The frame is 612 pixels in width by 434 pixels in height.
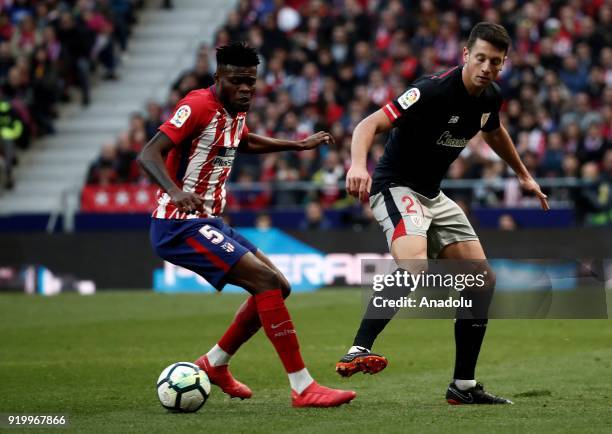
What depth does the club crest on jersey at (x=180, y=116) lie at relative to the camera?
7.69 meters

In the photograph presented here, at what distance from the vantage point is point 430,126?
316 inches

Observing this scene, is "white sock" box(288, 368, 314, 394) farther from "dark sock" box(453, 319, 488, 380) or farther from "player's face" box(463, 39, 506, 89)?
"player's face" box(463, 39, 506, 89)

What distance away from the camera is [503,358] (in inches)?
430

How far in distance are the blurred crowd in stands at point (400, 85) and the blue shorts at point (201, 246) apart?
12.2 metres

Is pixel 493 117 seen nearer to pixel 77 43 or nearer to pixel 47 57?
pixel 47 57

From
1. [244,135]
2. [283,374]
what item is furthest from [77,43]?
[244,135]

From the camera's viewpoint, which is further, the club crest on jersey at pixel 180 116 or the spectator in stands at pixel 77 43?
the spectator in stands at pixel 77 43

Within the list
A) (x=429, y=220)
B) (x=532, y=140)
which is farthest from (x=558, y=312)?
(x=532, y=140)

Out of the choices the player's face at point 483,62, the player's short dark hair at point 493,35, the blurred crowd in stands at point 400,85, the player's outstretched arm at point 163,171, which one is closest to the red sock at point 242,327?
the player's outstretched arm at point 163,171

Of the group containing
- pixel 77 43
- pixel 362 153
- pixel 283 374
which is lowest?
pixel 283 374

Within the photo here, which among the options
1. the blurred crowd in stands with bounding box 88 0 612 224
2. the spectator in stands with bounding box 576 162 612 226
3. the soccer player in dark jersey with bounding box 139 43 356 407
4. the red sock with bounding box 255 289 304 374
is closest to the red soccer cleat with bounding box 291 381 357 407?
the soccer player in dark jersey with bounding box 139 43 356 407

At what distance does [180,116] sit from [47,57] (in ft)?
62.0

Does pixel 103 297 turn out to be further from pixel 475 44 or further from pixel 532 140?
pixel 475 44

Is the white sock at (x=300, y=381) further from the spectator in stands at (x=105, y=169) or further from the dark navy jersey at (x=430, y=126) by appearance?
the spectator in stands at (x=105, y=169)
